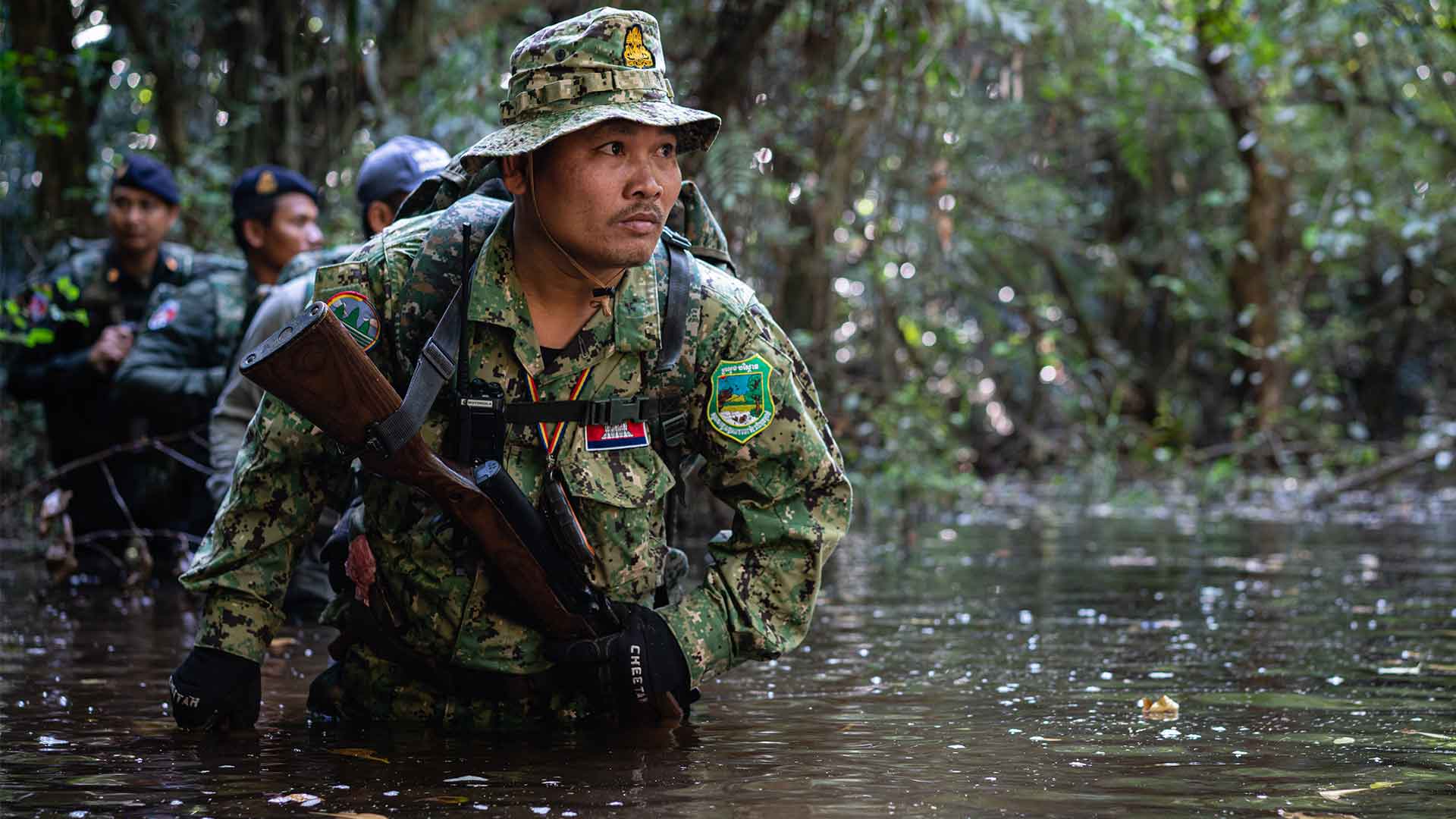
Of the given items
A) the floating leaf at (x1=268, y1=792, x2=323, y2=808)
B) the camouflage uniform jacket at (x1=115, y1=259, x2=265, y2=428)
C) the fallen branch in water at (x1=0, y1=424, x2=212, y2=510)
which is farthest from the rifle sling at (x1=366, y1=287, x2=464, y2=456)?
the camouflage uniform jacket at (x1=115, y1=259, x2=265, y2=428)

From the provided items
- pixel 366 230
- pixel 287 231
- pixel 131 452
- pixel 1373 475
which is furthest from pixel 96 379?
pixel 1373 475

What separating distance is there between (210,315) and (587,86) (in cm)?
419

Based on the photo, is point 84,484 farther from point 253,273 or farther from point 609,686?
point 609,686

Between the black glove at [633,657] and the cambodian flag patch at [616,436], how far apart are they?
33cm

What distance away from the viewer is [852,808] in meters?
3.12

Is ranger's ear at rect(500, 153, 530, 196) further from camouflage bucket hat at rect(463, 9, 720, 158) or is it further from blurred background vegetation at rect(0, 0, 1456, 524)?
blurred background vegetation at rect(0, 0, 1456, 524)

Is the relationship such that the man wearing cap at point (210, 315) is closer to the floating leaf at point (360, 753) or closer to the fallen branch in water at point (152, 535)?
the fallen branch in water at point (152, 535)

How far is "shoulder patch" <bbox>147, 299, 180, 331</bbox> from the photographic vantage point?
724cm

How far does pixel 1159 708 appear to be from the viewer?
4.26 m

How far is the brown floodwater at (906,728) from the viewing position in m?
3.20

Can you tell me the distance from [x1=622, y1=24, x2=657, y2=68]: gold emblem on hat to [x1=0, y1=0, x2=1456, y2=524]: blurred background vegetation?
4629 millimetres

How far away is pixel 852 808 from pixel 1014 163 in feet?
48.0

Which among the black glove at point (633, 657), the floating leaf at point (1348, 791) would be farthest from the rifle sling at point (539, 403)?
the floating leaf at point (1348, 791)

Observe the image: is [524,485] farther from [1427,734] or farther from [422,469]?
[1427,734]
